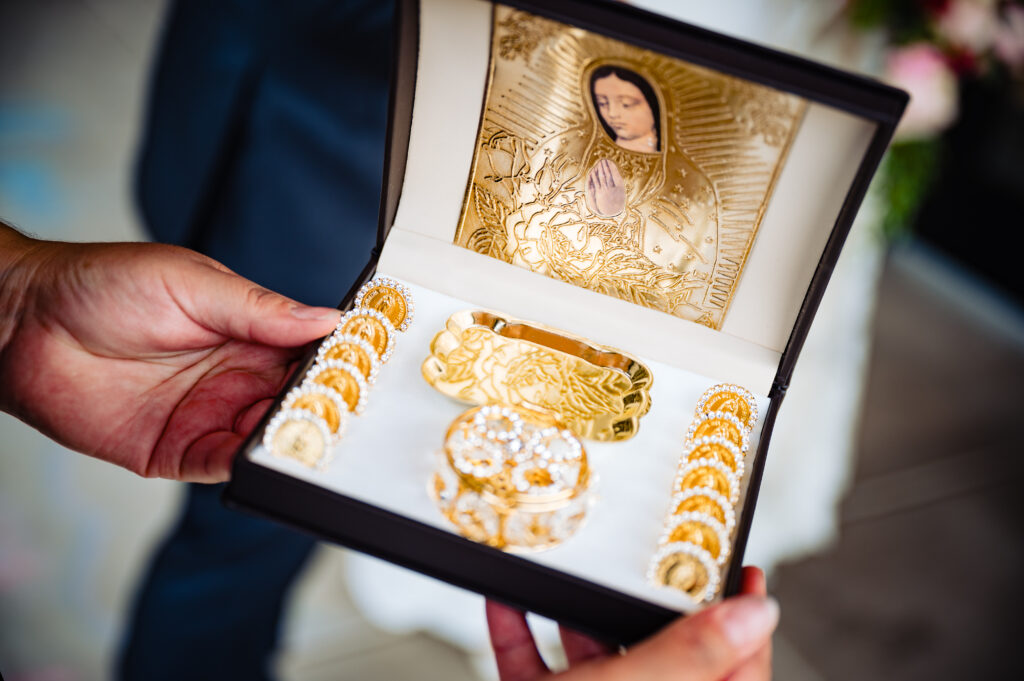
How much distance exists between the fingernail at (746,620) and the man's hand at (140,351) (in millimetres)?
550

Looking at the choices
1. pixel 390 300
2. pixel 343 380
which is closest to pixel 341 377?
pixel 343 380

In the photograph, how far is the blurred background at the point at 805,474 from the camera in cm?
139

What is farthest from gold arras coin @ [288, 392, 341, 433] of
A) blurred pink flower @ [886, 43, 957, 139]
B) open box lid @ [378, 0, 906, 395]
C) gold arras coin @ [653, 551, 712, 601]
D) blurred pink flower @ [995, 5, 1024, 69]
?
blurred pink flower @ [995, 5, 1024, 69]

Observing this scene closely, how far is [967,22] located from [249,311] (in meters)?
1.42

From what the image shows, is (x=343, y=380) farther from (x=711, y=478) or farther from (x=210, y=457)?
(x=711, y=478)

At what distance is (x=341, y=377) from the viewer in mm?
778

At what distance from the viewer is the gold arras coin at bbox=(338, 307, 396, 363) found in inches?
32.7

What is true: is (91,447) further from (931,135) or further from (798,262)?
(931,135)

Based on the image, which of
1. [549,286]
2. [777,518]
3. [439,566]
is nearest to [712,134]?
[549,286]

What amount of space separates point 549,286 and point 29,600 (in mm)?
1555

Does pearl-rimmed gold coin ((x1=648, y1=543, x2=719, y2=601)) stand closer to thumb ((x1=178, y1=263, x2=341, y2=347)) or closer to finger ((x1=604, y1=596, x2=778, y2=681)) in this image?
finger ((x1=604, y1=596, x2=778, y2=681))

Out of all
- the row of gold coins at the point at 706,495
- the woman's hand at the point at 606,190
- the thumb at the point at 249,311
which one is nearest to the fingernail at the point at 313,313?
the thumb at the point at 249,311

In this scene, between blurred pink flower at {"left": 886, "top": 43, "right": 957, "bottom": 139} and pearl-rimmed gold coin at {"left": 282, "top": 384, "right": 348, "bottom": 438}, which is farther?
blurred pink flower at {"left": 886, "top": 43, "right": 957, "bottom": 139}

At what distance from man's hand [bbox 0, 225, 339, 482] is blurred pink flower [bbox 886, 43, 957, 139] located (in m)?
1.23
